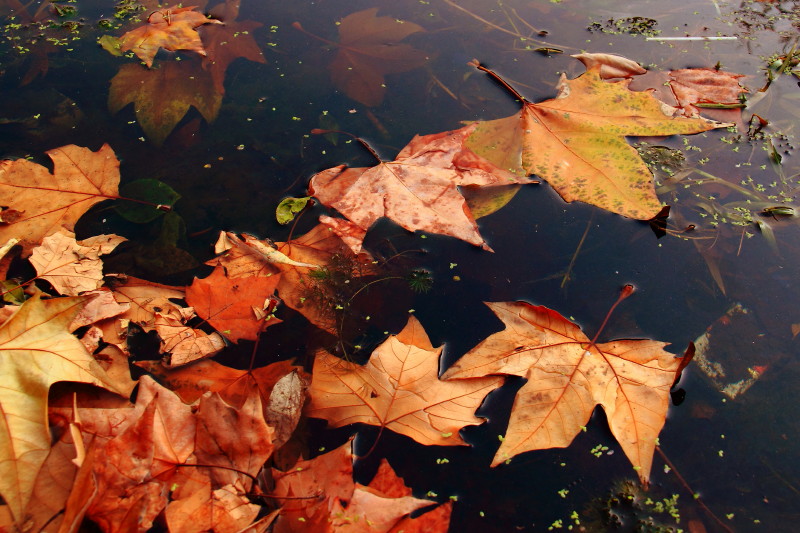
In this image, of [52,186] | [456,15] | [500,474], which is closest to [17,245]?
[52,186]

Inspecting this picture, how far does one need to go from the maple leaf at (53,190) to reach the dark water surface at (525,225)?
0.21 ft

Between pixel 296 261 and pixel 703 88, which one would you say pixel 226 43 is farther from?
pixel 703 88

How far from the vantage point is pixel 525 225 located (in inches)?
64.8

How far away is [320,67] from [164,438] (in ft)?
5.26

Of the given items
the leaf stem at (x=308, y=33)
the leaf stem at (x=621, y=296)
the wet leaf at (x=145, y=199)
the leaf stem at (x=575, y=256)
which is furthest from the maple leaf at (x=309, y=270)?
the leaf stem at (x=308, y=33)

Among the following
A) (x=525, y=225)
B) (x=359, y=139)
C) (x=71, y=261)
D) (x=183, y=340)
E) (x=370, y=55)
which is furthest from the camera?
(x=370, y=55)

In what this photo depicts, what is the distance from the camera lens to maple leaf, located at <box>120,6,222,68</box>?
2229 millimetres

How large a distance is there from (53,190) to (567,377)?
1686 mm

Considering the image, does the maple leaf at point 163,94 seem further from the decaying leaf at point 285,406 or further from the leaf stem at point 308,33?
the decaying leaf at point 285,406

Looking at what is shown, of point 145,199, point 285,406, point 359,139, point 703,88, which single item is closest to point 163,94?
point 145,199

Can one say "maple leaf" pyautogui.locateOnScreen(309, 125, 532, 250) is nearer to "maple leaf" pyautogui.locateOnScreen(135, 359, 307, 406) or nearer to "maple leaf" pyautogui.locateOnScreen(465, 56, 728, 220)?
"maple leaf" pyautogui.locateOnScreen(465, 56, 728, 220)

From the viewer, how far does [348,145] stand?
6.17ft

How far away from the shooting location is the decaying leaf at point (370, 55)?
210 centimetres

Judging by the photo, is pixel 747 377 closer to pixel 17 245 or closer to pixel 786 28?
pixel 786 28
